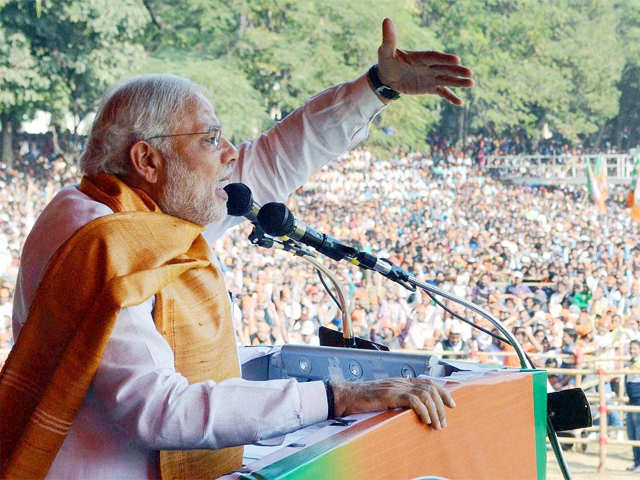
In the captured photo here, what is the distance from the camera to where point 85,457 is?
1.07 meters

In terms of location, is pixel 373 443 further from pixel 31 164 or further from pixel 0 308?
pixel 31 164

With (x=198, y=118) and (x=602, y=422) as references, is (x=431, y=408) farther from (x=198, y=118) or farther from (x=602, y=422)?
(x=602, y=422)

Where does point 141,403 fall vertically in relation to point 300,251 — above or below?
below

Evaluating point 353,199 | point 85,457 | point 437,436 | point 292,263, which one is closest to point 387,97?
point 437,436

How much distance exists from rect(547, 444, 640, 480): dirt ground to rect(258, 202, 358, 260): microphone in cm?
432

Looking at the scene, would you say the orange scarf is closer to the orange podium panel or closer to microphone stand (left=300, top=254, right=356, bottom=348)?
the orange podium panel

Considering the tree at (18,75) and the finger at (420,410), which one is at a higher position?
the tree at (18,75)

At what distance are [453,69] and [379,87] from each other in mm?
231

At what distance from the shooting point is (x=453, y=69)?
5.48 ft

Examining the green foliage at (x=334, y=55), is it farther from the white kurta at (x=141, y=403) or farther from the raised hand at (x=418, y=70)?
the white kurta at (x=141, y=403)

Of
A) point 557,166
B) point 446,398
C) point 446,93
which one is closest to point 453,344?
point 446,93

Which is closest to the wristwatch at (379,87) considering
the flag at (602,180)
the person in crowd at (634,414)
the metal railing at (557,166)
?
the person in crowd at (634,414)

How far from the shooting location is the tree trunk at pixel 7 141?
1502 centimetres

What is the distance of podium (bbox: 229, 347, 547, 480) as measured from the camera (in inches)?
36.1
